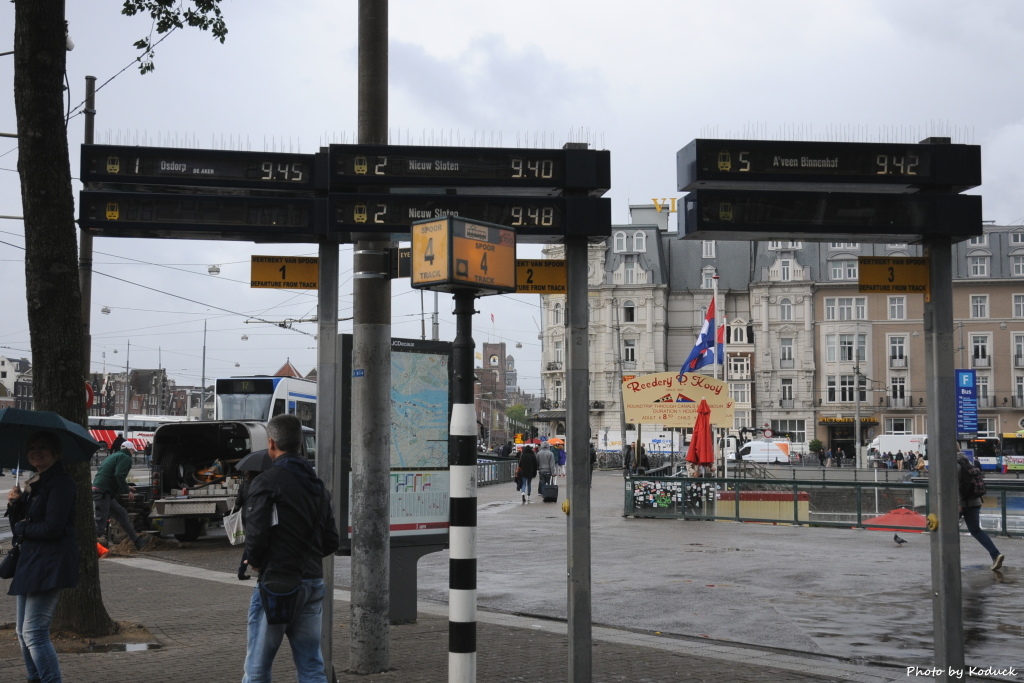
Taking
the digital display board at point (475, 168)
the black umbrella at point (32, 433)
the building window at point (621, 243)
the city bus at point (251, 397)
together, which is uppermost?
the building window at point (621, 243)

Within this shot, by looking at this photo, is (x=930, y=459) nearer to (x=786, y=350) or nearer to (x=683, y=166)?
(x=683, y=166)

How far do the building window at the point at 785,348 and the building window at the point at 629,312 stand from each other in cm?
1154

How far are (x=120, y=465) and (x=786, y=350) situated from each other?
75557mm

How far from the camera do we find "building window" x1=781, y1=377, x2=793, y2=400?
8881cm

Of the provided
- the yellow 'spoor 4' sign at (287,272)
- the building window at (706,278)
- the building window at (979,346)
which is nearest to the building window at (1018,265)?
the building window at (979,346)

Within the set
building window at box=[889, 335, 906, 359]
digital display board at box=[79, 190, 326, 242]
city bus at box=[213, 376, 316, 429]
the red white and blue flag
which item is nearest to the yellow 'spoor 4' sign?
digital display board at box=[79, 190, 326, 242]

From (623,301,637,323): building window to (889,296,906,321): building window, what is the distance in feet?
63.9

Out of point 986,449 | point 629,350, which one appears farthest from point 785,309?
point 986,449

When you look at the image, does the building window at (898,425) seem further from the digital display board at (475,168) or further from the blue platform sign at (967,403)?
the digital display board at (475,168)

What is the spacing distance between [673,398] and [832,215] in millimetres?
20803

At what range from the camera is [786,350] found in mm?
89000

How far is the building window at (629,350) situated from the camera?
91.2 m

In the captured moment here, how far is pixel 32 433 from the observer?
775 centimetres

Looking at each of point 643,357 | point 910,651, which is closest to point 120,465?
point 910,651
